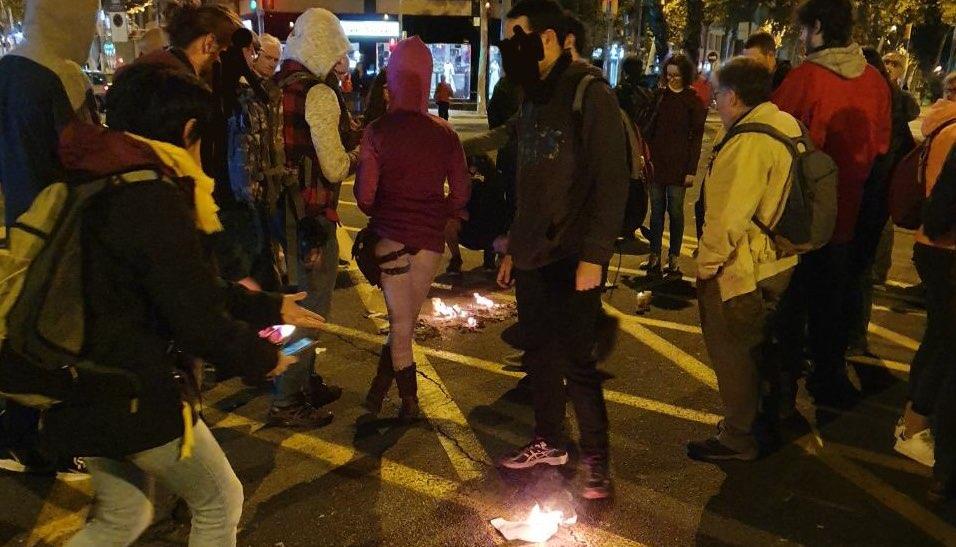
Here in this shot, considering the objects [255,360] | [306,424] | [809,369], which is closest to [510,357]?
[306,424]

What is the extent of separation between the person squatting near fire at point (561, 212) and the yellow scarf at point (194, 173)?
1.52m

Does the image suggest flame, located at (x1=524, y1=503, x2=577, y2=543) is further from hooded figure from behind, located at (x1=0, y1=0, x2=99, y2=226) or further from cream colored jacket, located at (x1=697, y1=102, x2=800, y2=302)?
hooded figure from behind, located at (x1=0, y1=0, x2=99, y2=226)

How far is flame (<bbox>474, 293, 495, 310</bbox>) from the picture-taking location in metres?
6.49

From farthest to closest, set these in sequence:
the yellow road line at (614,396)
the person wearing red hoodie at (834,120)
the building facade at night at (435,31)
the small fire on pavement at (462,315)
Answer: the building facade at night at (435,31) → the small fire on pavement at (462,315) → the yellow road line at (614,396) → the person wearing red hoodie at (834,120)

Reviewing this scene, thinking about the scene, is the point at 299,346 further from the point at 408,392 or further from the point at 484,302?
the point at 484,302

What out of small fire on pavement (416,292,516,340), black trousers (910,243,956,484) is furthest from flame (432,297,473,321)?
black trousers (910,243,956,484)

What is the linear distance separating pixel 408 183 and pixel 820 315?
2.56 meters

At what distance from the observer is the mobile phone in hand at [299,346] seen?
404 centimetres

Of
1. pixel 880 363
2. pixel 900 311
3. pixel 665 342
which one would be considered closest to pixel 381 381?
pixel 665 342

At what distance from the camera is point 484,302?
6.57 m

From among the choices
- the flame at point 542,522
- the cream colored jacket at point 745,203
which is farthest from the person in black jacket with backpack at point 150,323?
the cream colored jacket at point 745,203

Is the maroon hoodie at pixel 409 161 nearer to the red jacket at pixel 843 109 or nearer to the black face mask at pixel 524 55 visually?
the black face mask at pixel 524 55

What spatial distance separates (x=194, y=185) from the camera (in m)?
2.16

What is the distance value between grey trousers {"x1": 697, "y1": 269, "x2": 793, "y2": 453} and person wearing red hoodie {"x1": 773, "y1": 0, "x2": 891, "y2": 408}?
403 millimetres
